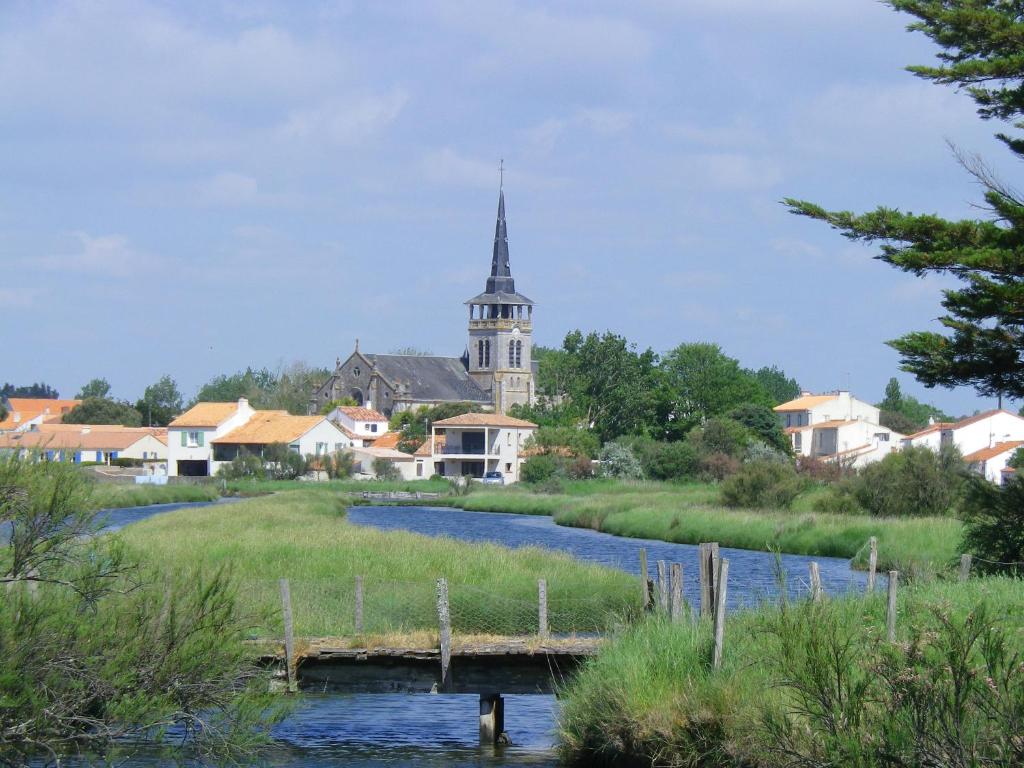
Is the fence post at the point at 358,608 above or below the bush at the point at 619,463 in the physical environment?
below

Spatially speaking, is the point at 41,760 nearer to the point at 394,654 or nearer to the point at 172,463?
the point at 394,654

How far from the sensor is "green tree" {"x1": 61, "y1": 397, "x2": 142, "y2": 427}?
152m

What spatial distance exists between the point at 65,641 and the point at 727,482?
52654 mm

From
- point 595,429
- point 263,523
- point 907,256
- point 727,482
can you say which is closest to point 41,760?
point 907,256

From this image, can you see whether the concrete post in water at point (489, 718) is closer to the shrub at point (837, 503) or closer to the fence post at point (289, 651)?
the fence post at point (289, 651)

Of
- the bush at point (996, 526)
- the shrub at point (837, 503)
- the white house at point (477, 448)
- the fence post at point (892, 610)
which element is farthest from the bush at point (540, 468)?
the fence post at point (892, 610)

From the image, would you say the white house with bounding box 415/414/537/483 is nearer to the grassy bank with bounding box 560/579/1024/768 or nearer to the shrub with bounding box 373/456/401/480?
the shrub with bounding box 373/456/401/480

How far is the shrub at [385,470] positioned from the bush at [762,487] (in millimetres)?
52923

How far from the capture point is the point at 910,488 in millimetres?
54062

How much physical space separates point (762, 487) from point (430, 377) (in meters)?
98.1

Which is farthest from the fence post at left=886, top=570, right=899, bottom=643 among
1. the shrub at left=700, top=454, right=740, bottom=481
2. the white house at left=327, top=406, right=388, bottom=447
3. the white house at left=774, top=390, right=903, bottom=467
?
the white house at left=327, top=406, right=388, bottom=447

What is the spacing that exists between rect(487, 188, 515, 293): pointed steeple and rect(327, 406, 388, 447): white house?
28501 millimetres

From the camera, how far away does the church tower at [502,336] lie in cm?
15962

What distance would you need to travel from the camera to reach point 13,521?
14.4 metres
